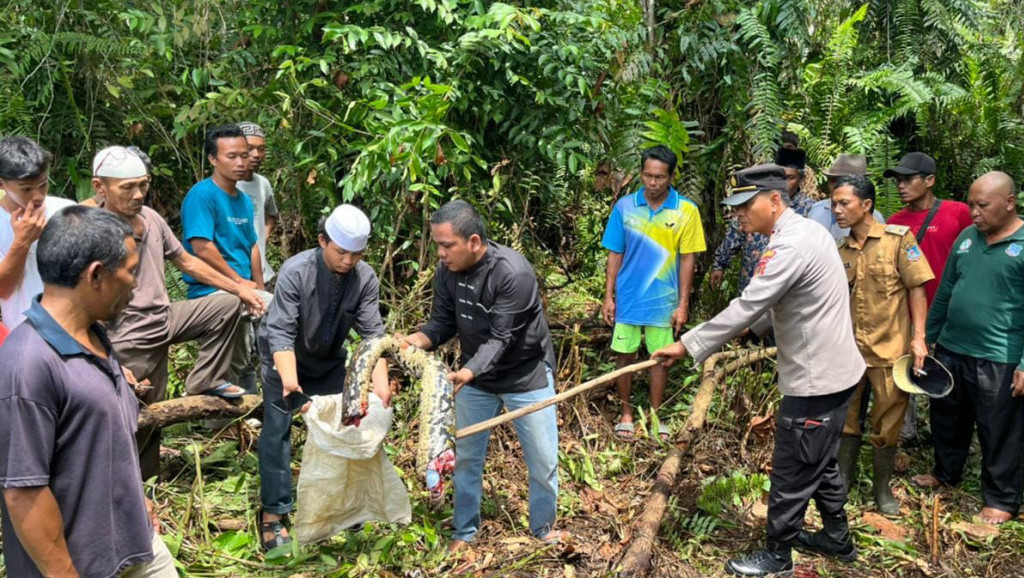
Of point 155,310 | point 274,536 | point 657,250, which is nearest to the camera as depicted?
point 274,536

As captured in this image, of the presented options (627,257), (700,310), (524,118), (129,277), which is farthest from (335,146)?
(129,277)

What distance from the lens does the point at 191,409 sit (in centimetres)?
492

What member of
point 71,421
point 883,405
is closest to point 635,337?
point 883,405

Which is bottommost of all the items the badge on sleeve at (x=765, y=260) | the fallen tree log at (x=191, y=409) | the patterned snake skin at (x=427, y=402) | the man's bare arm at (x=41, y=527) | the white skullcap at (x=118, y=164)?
the fallen tree log at (x=191, y=409)

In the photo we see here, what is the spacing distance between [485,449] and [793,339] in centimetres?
174

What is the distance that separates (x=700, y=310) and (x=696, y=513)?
2.64 meters

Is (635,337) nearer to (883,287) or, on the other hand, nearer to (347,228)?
(883,287)

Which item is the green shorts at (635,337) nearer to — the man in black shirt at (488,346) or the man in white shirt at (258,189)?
the man in black shirt at (488,346)

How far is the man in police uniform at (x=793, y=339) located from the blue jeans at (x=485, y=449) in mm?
732

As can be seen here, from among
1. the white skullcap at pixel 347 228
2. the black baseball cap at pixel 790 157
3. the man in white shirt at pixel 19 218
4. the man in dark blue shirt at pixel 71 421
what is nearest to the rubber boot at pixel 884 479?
the black baseball cap at pixel 790 157

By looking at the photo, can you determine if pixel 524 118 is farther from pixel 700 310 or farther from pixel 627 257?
pixel 700 310

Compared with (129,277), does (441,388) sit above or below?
below

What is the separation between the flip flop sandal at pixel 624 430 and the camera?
5.96 meters

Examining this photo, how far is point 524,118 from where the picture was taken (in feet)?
21.0
